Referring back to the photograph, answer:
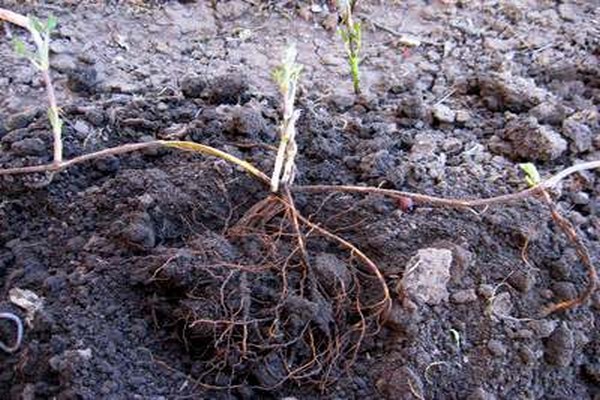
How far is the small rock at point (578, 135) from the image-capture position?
200 cm

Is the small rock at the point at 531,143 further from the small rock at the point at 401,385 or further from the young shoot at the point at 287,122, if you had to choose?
the small rock at the point at 401,385

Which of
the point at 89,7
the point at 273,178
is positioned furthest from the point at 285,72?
the point at 89,7

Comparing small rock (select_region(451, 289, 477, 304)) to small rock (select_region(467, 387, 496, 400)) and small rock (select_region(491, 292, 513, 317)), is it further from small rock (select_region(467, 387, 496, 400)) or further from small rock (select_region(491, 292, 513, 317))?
small rock (select_region(467, 387, 496, 400))

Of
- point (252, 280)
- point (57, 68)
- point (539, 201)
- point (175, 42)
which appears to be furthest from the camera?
point (175, 42)

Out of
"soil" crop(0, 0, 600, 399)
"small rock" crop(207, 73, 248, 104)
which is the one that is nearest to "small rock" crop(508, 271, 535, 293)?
"soil" crop(0, 0, 600, 399)

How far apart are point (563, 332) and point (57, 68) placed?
1.44 m

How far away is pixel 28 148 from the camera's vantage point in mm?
1805

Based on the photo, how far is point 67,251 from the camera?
5.36 feet

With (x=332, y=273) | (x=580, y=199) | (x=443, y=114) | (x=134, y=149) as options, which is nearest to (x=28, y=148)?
(x=134, y=149)

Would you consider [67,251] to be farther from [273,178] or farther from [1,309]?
[273,178]

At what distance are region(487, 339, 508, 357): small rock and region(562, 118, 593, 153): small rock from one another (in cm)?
65

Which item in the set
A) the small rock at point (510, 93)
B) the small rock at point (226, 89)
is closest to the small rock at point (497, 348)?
the small rock at point (510, 93)

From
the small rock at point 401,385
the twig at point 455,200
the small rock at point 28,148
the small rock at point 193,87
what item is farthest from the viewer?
the small rock at point 193,87

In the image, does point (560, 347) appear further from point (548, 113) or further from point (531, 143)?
point (548, 113)
